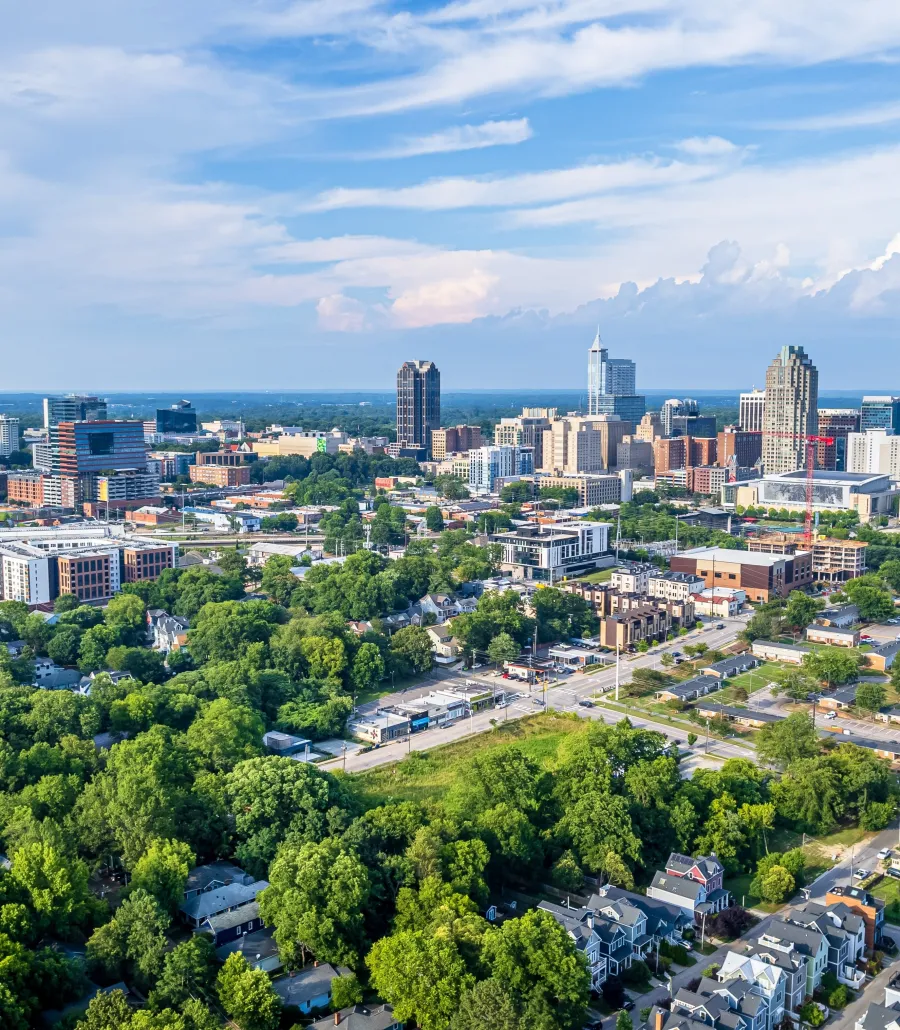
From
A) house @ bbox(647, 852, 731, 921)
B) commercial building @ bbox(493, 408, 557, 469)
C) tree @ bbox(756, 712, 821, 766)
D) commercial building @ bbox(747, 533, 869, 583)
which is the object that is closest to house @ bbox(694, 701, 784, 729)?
tree @ bbox(756, 712, 821, 766)

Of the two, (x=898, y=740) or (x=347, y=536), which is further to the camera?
(x=347, y=536)

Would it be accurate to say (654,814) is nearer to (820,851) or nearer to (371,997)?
(820,851)

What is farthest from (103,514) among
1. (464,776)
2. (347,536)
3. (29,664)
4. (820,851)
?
(820,851)

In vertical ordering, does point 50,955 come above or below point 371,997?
above

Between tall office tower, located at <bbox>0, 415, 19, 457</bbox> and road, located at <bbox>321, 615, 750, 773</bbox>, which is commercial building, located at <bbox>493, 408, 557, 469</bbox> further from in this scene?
road, located at <bbox>321, 615, 750, 773</bbox>

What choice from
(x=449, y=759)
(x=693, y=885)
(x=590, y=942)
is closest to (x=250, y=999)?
(x=590, y=942)

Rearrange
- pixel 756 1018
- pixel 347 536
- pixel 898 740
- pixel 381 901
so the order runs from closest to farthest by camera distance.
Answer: pixel 756 1018 → pixel 381 901 → pixel 898 740 → pixel 347 536

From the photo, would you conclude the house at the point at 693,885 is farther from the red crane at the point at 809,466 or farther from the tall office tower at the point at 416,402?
the tall office tower at the point at 416,402
